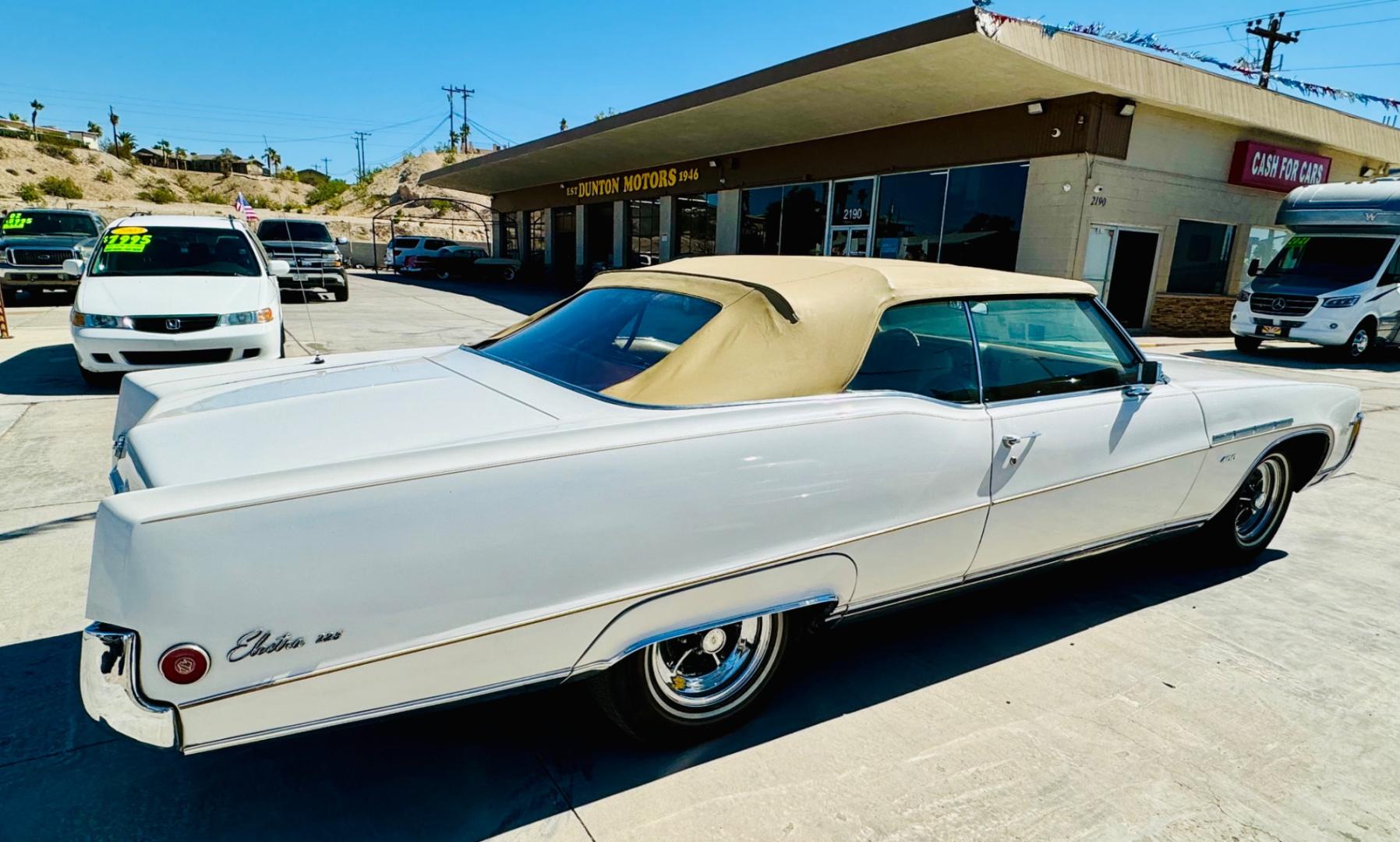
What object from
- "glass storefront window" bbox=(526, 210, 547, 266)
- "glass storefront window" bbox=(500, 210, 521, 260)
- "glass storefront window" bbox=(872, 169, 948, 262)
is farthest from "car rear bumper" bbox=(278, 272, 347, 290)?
"glass storefront window" bbox=(500, 210, 521, 260)

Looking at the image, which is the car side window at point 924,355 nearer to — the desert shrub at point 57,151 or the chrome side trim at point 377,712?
the chrome side trim at point 377,712

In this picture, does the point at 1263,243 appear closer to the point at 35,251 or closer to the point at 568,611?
the point at 568,611

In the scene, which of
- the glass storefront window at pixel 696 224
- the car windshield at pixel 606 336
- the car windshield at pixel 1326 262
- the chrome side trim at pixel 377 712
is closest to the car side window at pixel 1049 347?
the car windshield at pixel 606 336

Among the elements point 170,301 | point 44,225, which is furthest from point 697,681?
point 44,225

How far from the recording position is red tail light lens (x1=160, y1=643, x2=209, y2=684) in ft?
5.20

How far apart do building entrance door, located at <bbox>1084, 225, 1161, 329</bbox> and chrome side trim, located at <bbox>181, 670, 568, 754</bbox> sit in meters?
14.1

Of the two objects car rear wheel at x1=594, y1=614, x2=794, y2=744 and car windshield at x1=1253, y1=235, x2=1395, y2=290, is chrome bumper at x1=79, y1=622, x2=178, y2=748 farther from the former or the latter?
car windshield at x1=1253, y1=235, x2=1395, y2=290

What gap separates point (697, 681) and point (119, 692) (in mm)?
1448

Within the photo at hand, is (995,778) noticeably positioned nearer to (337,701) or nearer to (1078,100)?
(337,701)

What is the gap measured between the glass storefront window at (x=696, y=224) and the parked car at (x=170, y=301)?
14.8 meters

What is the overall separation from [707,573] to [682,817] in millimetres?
672

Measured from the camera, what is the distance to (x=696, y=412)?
221 centimetres

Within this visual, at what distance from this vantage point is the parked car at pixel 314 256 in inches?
670

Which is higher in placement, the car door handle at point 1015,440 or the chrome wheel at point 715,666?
the car door handle at point 1015,440
